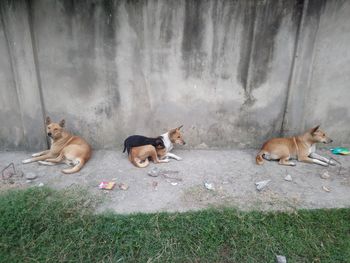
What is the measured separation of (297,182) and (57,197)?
3698 millimetres

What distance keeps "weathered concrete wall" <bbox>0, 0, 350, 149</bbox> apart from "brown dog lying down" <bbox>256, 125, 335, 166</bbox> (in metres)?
0.53

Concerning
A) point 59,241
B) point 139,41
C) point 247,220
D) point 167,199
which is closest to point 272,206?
point 247,220

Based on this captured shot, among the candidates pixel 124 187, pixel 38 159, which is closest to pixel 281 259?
pixel 124 187

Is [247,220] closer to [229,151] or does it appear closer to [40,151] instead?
[229,151]

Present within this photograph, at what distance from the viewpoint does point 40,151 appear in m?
5.62

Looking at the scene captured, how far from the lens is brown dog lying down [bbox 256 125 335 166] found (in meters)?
5.14

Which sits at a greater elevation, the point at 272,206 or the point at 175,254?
the point at 272,206

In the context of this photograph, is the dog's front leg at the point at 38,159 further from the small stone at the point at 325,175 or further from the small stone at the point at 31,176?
the small stone at the point at 325,175

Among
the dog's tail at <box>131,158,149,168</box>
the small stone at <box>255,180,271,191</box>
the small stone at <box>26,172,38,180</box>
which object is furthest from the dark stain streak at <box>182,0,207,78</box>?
the small stone at <box>26,172,38,180</box>

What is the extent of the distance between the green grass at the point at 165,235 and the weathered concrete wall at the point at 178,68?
6.72 ft

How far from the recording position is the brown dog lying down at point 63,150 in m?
4.96

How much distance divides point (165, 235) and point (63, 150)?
2.43m

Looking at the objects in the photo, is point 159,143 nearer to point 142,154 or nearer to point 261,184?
point 142,154

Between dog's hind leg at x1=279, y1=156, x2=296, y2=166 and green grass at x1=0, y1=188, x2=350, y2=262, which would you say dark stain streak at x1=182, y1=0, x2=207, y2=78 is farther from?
green grass at x1=0, y1=188, x2=350, y2=262
